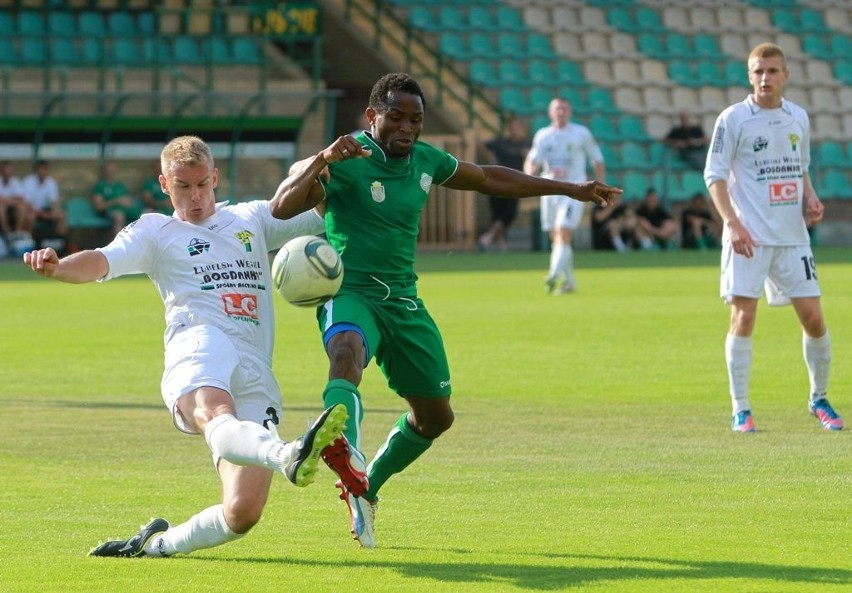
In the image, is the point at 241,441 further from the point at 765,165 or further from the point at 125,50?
the point at 125,50

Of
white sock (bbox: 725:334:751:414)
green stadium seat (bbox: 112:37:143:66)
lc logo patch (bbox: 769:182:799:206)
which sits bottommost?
white sock (bbox: 725:334:751:414)

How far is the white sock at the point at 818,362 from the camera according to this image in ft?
34.1

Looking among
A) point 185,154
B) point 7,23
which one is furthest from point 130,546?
point 7,23

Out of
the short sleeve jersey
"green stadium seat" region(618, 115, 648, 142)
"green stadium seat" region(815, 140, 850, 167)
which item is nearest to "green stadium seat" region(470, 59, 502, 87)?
"green stadium seat" region(618, 115, 648, 142)

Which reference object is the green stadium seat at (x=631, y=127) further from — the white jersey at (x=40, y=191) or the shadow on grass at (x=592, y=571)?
the shadow on grass at (x=592, y=571)

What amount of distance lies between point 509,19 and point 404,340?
31.9 metres

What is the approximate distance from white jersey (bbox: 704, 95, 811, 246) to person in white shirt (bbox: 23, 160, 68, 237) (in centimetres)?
2144

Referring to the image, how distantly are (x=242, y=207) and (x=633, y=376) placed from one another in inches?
266

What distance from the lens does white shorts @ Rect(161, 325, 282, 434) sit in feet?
20.7

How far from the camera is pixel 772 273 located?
10.4 metres

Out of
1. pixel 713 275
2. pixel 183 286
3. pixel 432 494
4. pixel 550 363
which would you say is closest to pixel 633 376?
pixel 550 363

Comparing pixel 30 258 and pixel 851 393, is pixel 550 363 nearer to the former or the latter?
pixel 851 393

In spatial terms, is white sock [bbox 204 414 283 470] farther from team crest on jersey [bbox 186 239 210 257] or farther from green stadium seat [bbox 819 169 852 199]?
green stadium seat [bbox 819 169 852 199]

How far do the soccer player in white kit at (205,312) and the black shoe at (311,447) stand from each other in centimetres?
33
